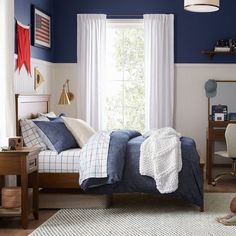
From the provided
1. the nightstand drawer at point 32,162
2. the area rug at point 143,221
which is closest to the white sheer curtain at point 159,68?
the area rug at point 143,221

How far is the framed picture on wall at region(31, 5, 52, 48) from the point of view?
6418mm

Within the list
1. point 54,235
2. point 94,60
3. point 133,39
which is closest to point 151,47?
point 133,39

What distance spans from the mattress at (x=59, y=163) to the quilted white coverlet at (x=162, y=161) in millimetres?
624

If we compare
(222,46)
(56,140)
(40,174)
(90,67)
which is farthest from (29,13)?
(222,46)

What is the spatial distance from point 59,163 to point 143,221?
975 mm

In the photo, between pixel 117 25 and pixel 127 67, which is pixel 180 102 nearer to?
pixel 127 67

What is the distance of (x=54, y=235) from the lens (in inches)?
167

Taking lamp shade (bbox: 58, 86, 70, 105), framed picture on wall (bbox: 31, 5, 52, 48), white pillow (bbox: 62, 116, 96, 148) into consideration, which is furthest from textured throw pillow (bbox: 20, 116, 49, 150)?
lamp shade (bbox: 58, 86, 70, 105)

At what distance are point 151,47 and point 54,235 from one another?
12.5 ft

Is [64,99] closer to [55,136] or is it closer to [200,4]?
[55,136]

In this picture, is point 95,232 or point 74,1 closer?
point 95,232

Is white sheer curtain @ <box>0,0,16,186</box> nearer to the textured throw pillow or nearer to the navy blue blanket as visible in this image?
the textured throw pillow

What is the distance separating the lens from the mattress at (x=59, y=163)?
5.09 metres

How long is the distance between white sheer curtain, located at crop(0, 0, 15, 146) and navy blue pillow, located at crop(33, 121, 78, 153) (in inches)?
14.2
